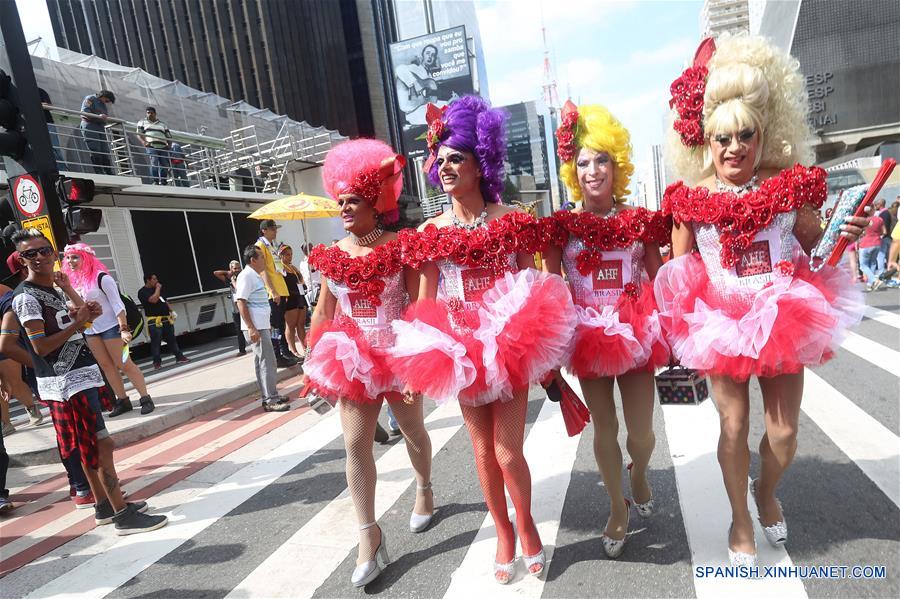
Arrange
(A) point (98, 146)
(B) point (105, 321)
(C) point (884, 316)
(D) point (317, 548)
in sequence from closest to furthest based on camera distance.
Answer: (D) point (317, 548) → (B) point (105, 321) → (C) point (884, 316) → (A) point (98, 146)

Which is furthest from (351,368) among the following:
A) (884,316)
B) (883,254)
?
(883,254)

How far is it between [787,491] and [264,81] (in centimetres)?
4469

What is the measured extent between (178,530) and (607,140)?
12.2 ft

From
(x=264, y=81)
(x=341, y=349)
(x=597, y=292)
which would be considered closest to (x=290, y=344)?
(x=341, y=349)

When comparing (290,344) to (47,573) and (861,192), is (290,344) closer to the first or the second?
(47,573)

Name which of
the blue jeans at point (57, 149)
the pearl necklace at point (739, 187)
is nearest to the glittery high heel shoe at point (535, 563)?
the pearl necklace at point (739, 187)

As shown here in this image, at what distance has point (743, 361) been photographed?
211cm

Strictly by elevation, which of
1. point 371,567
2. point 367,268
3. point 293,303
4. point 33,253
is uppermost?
point 33,253

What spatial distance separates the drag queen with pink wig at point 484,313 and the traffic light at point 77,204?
5.09 metres

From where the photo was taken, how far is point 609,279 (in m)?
2.53

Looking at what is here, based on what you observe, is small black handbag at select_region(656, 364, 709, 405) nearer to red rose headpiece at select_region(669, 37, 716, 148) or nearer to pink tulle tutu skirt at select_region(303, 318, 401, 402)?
red rose headpiece at select_region(669, 37, 716, 148)

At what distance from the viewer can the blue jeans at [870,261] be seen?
998 centimetres

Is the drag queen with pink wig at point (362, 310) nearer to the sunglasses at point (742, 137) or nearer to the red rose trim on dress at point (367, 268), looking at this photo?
the red rose trim on dress at point (367, 268)

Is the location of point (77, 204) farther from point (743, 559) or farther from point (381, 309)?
point (743, 559)
